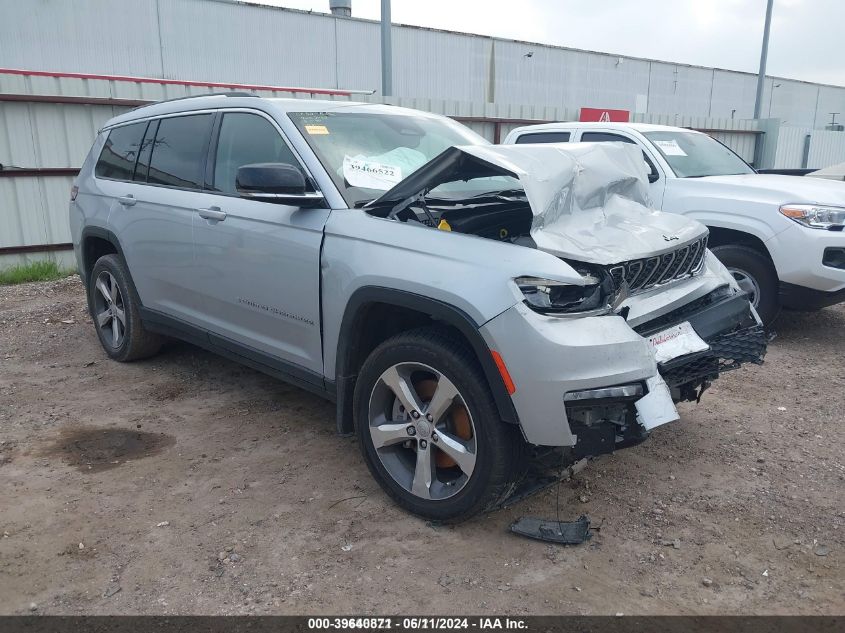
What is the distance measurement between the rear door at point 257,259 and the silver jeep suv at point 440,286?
0.5 inches

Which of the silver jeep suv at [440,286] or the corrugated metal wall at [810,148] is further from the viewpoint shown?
the corrugated metal wall at [810,148]

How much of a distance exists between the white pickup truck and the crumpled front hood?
248 centimetres

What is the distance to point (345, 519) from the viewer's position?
3.24m

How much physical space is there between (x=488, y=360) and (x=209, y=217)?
2.16 m

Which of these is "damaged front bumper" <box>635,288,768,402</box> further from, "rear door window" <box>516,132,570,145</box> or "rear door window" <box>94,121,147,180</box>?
"rear door window" <box>516,132,570,145</box>

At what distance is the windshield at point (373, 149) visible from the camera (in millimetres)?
3631

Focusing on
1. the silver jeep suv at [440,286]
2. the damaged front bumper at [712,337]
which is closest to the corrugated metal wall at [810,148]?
the damaged front bumper at [712,337]

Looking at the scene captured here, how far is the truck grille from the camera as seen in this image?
3.05 meters

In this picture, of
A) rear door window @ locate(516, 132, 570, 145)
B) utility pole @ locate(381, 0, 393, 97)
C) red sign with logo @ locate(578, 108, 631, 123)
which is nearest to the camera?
rear door window @ locate(516, 132, 570, 145)

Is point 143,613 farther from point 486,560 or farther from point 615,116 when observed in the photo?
point 615,116

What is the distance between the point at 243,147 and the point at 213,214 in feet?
1.40

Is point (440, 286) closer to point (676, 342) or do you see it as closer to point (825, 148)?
point (676, 342)

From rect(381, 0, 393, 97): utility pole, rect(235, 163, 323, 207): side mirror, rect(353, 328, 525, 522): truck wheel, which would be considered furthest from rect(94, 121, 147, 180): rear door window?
rect(381, 0, 393, 97): utility pole

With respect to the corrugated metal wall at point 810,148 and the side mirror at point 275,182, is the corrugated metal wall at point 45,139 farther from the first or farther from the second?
the corrugated metal wall at point 810,148
